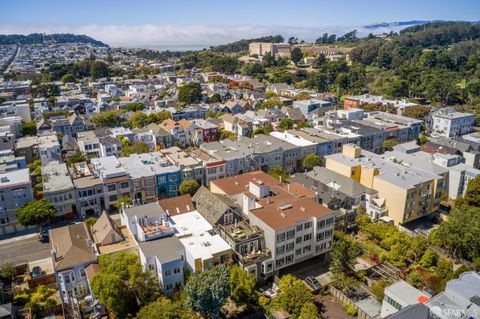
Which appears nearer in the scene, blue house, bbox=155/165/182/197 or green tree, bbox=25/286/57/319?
green tree, bbox=25/286/57/319

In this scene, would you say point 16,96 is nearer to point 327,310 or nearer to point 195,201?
point 195,201

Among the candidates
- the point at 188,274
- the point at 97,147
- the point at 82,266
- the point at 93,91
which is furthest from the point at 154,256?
the point at 93,91

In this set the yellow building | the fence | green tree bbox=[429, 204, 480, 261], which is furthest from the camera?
the yellow building

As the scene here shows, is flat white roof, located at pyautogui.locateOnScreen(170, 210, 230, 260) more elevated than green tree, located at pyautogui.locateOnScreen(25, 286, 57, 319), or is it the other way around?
flat white roof, located at pyautogui.locateOnScreen(170, 210, 230, 260)

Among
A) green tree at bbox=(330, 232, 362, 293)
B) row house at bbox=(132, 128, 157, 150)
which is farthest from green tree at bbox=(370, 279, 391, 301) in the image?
row house at bbox=(132, 128, 157, 150)

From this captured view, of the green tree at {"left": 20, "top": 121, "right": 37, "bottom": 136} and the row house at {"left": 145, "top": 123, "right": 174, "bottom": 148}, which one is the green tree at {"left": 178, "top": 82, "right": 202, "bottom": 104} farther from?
the green tree at {"left": 20, "top": 121, "right": 37, "bottom": 136}

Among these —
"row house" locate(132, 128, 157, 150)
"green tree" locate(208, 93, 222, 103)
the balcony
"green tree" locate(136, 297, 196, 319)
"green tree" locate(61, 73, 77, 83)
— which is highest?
"green tree" locate(61, 73, 77, 83)

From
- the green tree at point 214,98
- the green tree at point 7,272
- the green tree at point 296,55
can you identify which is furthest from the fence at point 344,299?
the green tree at point 296,55

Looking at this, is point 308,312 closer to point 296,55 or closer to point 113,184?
point 113,184
